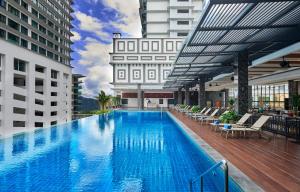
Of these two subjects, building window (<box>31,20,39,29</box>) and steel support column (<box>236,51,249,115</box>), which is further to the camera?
building window (<box>31,20,39,29</box>)

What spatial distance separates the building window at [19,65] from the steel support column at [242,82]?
25634mm

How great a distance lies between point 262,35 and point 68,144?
9.57 m

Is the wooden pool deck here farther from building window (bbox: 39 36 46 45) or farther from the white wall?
building window (bbox: 39 36 46 45)

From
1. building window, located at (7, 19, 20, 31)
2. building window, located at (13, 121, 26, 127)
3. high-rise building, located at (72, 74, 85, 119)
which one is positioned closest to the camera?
building window, located at (13, 121, 26, 127)

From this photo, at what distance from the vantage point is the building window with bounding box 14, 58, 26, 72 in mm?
31727

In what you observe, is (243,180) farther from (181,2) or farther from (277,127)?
(181,2)

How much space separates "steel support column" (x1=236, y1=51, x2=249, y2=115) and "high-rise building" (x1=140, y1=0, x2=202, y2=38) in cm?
5877

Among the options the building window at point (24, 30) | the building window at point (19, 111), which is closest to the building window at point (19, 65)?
the building window at point (19, 111)

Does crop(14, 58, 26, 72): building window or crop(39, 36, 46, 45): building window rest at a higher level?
crop(39, 36, 46, 45): building window

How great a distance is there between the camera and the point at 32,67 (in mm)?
34250

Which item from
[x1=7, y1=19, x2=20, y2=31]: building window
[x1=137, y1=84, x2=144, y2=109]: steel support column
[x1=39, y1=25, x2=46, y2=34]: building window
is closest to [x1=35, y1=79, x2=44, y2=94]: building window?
[x1=7, y1=19, x2=20, y2=31]: building window

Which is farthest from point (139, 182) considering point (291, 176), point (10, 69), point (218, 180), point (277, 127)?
point (10, 69)

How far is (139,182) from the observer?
714cm

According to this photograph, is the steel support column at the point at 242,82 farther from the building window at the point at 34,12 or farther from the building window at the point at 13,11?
the building window at the point at 34,12
